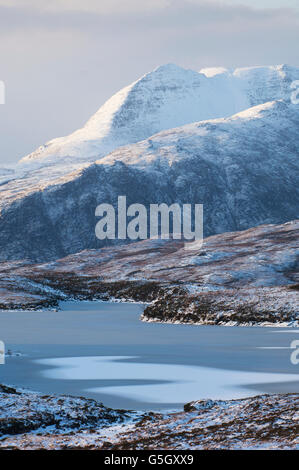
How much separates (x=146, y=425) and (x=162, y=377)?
11.8 metres

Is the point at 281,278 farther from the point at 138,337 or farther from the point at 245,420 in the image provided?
the point at 245,420

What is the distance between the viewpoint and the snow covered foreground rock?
20.3 meters

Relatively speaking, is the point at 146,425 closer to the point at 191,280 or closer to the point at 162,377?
the point at 162,377

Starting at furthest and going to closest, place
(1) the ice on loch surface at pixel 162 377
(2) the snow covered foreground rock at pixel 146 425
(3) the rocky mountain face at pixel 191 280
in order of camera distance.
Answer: (3) the rocky mountain face at pixel 191 280 → (1) the ice on loch surface at pixel 162 377 → (2) the snow covered foreground rock at pixel 146 425

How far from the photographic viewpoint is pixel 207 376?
116 ft

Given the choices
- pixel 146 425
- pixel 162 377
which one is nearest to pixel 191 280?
pixel 162 377

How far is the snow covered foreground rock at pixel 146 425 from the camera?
66.6 ft

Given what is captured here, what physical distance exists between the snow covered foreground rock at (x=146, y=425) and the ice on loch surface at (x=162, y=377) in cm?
431

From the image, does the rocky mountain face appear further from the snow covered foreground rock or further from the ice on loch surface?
the snow covered foreground rock

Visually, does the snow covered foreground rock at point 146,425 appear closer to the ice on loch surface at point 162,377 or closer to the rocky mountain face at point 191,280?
the ice on loch surface at point 162,377

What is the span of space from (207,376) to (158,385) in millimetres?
3482

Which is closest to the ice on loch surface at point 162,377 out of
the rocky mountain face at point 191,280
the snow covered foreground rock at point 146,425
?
the snow covered foreground rock at point 146,425

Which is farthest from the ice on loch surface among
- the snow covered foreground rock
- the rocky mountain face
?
the rocky mountain face
